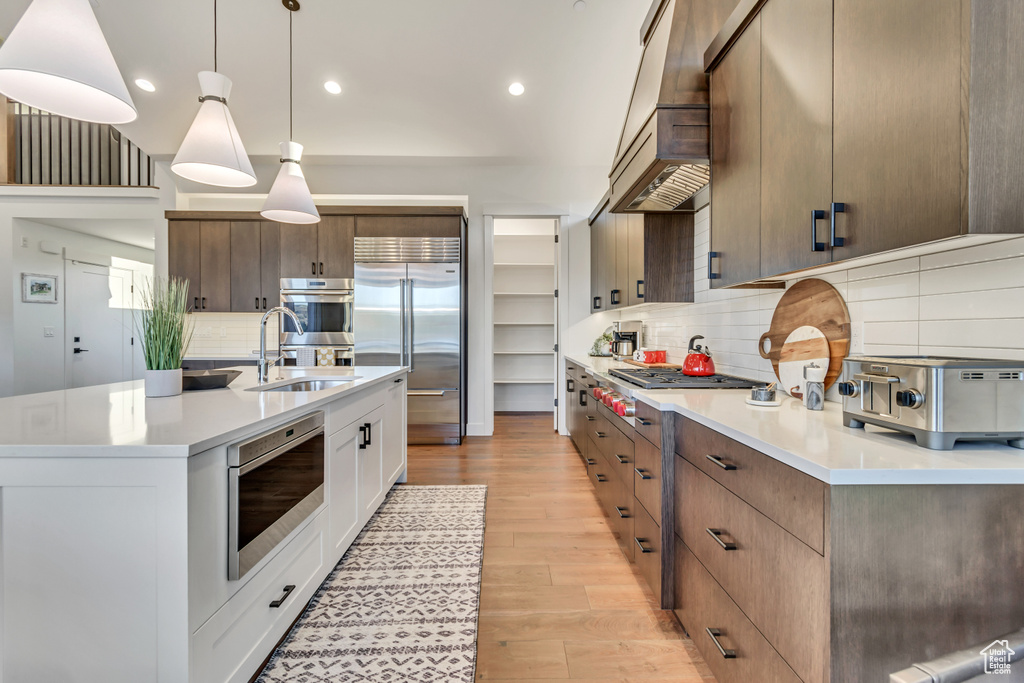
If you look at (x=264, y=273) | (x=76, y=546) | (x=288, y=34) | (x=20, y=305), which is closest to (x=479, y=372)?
(x=264, y=273)

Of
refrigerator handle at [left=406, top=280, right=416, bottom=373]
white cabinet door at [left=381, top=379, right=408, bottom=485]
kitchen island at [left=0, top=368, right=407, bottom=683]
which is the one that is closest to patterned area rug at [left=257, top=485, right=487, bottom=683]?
white cabinet door at [left=381, top=379, right=408, bottom=485]

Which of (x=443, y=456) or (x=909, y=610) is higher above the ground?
(x=909, y=610)

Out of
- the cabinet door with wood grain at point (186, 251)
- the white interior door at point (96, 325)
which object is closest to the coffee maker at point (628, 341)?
the cabinet door with wood grain at point (186, 251)

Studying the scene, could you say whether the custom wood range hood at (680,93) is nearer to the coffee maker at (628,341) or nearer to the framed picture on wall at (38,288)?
the coffee maker at (628,341)

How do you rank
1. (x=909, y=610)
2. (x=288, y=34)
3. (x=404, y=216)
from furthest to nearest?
(x=404, y=216)
(x=288, y=34)
(x=909, y=610)

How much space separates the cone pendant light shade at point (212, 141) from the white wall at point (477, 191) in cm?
303

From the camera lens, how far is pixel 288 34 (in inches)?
147

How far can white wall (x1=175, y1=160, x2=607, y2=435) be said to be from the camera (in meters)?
5.05

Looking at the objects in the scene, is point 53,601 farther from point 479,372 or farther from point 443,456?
point 479,372

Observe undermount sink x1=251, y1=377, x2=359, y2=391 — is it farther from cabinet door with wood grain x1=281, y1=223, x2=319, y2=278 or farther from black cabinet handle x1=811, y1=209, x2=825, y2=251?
cabinet door with wood grain x1=281, y1=223, x2=319, y2=278

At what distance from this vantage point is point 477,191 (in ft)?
16.6

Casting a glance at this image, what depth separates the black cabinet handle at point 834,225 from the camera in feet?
3.99

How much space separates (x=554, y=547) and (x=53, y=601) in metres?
1.96

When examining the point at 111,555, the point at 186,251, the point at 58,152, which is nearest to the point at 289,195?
the point at 111,555
